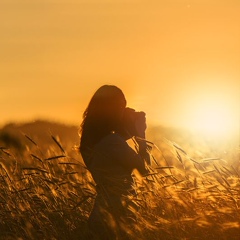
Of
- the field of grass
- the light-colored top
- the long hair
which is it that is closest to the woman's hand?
the field of grass

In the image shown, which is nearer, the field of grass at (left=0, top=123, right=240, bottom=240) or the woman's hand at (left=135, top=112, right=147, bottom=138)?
the field of grass at (left=0, top=123, right=240, bottom=240)

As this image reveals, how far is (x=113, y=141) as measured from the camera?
726 cm

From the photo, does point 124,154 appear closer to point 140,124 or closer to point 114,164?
point 114,164

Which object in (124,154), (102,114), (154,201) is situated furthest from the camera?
(154,201)

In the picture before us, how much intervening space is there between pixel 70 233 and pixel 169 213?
2.77 feet

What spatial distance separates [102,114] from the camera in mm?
7422

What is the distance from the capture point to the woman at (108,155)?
701cm

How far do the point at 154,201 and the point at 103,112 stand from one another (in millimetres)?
906

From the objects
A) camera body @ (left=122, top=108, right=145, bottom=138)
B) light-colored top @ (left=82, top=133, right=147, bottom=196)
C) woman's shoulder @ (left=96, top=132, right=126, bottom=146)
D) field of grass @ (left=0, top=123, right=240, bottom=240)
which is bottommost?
field of grass @ (left=0, top=123, right=240, bottom=240)

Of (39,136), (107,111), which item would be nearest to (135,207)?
(107,111)

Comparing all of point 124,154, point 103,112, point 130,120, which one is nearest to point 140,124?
point 130,120

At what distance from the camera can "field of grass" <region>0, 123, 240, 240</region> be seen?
6.80m

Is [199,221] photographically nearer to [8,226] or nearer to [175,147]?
[175,147]

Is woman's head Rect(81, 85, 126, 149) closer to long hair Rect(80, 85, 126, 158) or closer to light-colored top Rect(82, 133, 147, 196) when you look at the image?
long hair Rect(80, 85, 126, 158)
